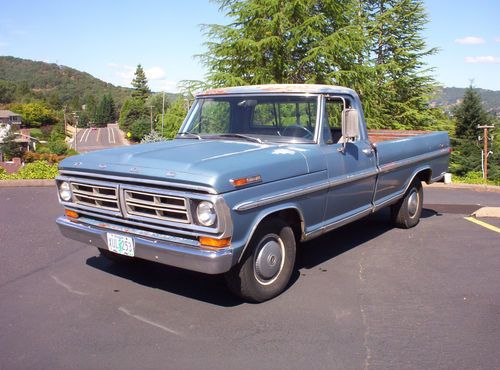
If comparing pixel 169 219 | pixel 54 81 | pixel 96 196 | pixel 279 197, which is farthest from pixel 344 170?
pixel 54 81

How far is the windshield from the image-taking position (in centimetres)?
518

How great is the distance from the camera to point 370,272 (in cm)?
526

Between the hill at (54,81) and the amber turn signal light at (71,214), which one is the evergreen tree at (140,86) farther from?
the amber turn signal light at (71,214)

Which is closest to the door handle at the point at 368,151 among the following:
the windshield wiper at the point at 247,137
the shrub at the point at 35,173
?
the windshield wiper at the point at 247,137

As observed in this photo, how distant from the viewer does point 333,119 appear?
17.9 feet

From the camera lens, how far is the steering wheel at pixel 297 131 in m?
5.09

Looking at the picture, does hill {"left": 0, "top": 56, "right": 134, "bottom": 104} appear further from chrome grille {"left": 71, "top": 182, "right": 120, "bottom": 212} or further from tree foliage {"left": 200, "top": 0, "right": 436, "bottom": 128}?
chrome grille {"left": 71, "top": 182, "right": 120, "bottom": 212}

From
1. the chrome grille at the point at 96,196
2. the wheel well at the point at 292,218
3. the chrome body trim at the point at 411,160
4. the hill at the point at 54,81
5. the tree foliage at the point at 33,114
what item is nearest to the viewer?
the chrome grille at the point at 96,196

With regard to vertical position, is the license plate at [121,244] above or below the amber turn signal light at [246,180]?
below

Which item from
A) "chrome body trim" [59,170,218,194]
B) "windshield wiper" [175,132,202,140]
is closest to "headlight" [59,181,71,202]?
"chrome body trim" [59,170,218,194]

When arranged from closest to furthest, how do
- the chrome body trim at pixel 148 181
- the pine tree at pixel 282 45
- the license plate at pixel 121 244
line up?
1. the chrome body trim at pixel 148 181
2. the license plate at pixel 121 244
3. the pine tree at pixel 282 45

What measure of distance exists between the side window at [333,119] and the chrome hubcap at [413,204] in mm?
1967

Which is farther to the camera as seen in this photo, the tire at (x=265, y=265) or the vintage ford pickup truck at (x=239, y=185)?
the tire at (x=265, y=265)

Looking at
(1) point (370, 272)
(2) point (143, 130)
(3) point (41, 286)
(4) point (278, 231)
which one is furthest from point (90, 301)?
(2) point (143, 130)
